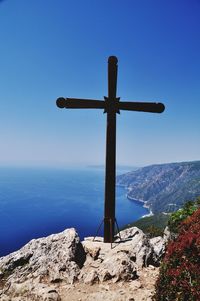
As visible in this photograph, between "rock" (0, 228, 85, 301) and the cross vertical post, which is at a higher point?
the cross vertical post

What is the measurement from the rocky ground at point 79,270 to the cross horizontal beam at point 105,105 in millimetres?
4434

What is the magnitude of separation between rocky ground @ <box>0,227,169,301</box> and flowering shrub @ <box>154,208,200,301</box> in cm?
130

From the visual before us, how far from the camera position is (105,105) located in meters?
9.48

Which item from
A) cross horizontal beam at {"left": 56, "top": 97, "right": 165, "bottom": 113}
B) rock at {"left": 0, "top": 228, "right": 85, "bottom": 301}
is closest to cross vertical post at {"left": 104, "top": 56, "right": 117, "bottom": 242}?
cross horizontal beam at {"left": 56, "top": 97, "right": 165, "bottom": 113}

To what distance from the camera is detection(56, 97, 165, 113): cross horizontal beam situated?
922 centimetres

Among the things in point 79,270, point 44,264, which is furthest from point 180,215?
point 44,264

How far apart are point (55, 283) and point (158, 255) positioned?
10.6 ft

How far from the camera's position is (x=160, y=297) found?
5324 mm

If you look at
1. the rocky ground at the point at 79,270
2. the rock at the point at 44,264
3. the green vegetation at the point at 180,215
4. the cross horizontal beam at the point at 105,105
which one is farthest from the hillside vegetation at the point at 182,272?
the cross horizontal beam at the point at 105,105

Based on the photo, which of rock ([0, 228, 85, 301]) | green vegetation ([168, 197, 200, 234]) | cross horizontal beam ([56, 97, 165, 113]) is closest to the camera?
rock ([0, 228, 85, 301])

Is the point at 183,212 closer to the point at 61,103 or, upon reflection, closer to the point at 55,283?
the point at 55,283

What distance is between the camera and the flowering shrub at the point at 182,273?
15.5ft

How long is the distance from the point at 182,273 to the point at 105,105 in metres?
6.05

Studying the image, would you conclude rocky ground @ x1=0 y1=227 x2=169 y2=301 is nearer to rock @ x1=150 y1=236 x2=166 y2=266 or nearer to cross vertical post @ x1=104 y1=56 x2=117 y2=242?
rock @ x1=150 y1=236 x2=166 y2=266
